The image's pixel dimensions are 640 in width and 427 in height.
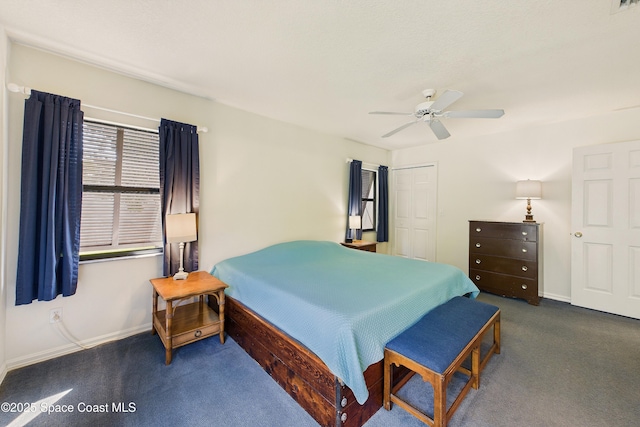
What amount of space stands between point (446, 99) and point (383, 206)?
9.78 ft

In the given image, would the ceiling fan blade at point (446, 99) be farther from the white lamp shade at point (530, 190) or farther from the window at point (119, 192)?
the window at point (119, 192)

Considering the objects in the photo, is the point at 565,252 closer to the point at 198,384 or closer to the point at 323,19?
the point at 323,19

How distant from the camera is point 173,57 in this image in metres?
2.11

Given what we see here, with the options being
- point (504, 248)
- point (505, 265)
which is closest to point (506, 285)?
point (505, 265)

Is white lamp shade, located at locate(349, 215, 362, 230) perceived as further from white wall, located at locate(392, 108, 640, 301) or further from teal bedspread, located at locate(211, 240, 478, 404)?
white wall, located at locate(392, 108, 640, 301)

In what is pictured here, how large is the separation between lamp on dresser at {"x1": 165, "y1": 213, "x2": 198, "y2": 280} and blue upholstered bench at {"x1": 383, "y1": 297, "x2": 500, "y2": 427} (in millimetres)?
1934

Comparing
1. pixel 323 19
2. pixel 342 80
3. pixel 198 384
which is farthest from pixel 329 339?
pixel 342 80

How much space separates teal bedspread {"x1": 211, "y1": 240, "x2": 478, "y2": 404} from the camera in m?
1.46

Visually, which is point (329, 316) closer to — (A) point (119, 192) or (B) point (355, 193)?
(A) point (119, 192)

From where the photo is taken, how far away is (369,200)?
507 centimetres

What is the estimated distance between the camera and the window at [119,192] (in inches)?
88.1

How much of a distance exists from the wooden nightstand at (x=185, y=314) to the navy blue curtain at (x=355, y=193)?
2.56m

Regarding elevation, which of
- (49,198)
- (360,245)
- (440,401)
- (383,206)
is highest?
(383,206)

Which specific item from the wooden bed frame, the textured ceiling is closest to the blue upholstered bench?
the wooden bed frame
